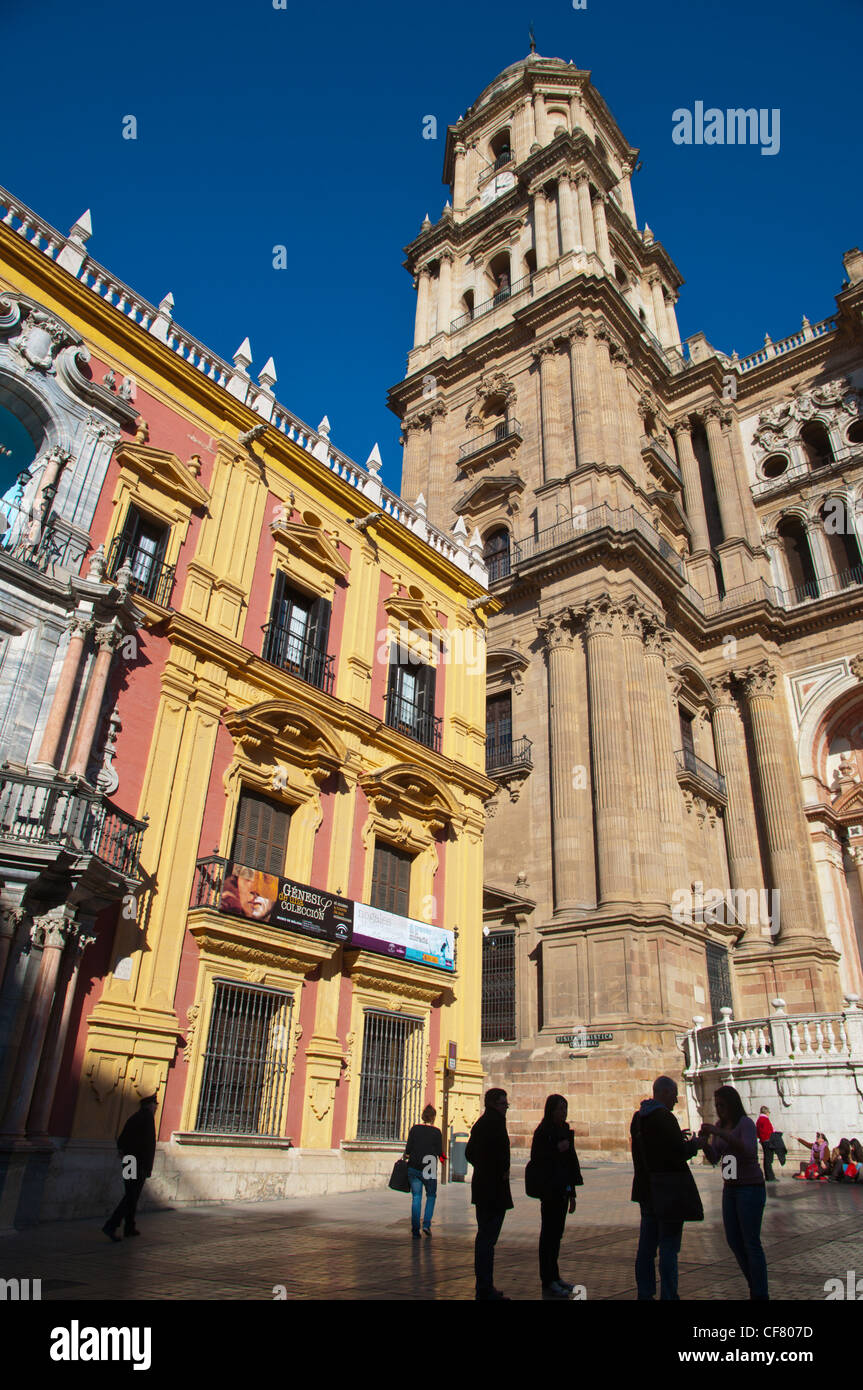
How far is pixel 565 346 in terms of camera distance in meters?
34.0

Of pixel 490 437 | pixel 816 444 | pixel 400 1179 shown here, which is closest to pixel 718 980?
pixel 400 1179

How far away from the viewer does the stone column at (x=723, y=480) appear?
113 ft

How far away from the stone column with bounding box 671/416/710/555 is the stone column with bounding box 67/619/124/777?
88.1 ft

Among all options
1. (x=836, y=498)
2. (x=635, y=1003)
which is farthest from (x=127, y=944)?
(x=836, y=498)

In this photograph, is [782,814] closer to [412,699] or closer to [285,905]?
[412,699]

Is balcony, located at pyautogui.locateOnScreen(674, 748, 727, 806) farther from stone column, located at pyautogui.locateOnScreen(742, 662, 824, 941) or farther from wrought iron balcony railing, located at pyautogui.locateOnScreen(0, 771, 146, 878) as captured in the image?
wrought iron balcony railing, located at pyautogui.locateOnScreen(0, 771, 146, 878)

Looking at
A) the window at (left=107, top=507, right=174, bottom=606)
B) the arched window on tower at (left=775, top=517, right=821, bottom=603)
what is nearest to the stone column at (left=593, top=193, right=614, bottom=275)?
the arched window on tower at (left=775, top=517, right=821, bottom=603)

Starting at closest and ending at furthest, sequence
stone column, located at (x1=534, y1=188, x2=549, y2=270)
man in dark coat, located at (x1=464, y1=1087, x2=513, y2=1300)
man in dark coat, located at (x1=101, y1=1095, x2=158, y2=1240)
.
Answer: man in dark coat, located at (x1=464, y1=1087, x2=513, y2=1300), man in dark coat, located at (x1=101, y1=1095, x2=158, y2=1240), stone column, located at (x1=534, y1=188, x2=549, y2=270)

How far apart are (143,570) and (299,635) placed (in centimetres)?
350

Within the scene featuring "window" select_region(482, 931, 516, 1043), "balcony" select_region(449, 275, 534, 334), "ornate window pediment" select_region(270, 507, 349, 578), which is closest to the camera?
"ornate window pediment" select_region(270, 507, 349, 578)

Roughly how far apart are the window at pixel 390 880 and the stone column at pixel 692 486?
21761 millimetres

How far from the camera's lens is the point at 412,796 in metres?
18.0

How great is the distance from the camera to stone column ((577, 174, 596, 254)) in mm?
36506
